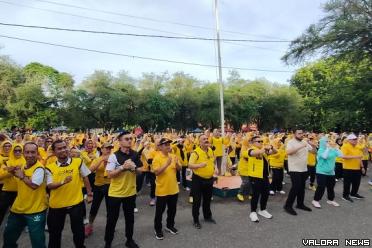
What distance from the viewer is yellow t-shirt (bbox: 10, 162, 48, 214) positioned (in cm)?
425

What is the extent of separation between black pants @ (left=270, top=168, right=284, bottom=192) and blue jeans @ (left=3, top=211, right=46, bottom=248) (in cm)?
668

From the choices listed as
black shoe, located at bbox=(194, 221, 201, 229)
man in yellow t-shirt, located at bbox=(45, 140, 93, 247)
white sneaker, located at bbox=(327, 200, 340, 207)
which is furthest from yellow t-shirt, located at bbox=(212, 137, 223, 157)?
man in yellow t-shirt, located at bbox=(45, 140, 93, 247)

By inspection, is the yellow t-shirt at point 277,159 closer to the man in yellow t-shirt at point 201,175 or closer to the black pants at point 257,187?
the black pants at point 257,187

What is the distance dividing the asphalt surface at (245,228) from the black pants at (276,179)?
4.02 ft

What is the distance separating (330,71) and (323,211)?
35845 millimetres

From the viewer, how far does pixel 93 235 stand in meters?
5.96

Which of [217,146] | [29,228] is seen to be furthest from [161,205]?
[217,146]

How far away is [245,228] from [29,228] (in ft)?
12.8

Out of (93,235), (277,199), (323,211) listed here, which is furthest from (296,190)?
(93,235)

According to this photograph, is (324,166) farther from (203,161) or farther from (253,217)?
(203,161)

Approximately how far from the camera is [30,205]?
14.0 ft

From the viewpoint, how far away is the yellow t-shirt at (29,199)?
167 inches

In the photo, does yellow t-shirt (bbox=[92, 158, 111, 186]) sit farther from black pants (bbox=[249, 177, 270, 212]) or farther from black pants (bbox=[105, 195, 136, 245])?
black pants (bbox=[249, 177, 270, 212])

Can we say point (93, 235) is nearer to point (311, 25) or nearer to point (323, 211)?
point (323, 211)
